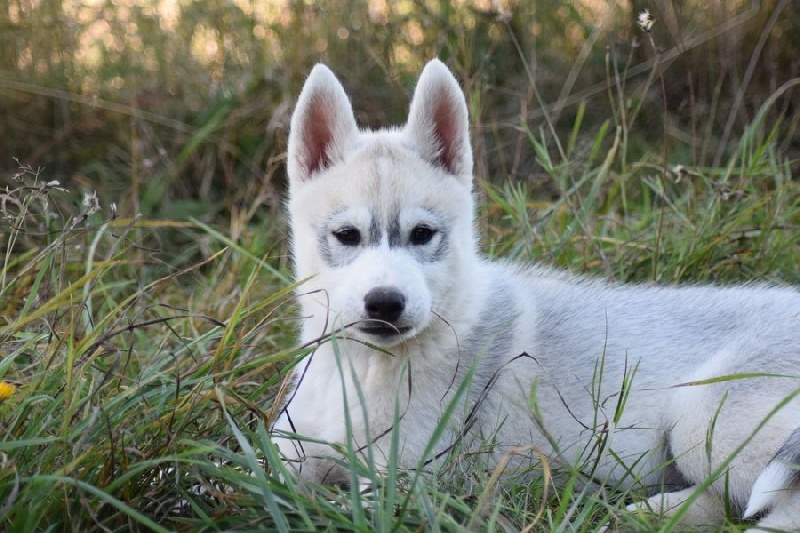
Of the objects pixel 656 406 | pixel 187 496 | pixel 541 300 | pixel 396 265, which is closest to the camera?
pixel 187 496

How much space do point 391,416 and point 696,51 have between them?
5529 millimetres

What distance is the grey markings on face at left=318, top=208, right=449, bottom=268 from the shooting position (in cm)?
318

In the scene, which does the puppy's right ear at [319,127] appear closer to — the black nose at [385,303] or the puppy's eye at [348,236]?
the puppy's eye at [348,236]

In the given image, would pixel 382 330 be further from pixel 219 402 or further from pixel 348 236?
pixel 219 402

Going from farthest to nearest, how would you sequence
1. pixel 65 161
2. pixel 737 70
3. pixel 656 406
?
pixel 737 70
pixel 65 161
pixel 656 406

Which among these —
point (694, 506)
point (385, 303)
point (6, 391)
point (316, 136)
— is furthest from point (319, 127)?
point (694, 506)

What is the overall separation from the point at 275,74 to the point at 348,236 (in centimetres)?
432

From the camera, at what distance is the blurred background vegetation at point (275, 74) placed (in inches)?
273

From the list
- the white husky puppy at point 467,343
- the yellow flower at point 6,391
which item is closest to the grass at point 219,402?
the yellow flower at point 6,391

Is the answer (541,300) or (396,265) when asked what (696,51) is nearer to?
(541,300)

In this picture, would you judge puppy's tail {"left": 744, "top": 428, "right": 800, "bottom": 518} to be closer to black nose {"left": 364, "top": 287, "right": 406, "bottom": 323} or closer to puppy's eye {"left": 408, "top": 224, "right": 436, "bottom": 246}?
black nose {"left": 364, "top": 287, "right": 406, "bottom": 323}

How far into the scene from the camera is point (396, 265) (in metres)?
3.05

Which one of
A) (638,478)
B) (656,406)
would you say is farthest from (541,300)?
(638,478)

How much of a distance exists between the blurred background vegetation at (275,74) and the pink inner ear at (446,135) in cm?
317
